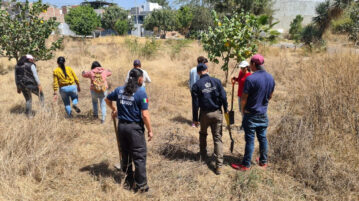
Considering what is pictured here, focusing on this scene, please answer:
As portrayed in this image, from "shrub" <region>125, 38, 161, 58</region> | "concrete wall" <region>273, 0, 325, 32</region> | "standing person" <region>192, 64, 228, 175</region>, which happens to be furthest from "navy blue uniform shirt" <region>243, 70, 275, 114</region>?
"concrete wall" <region>273, 0, 325, 32</region>

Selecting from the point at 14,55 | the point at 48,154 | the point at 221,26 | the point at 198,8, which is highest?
the point at 198,8

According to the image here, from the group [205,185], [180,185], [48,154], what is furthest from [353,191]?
[48,154]

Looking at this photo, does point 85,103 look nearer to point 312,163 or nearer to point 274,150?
point 274,150

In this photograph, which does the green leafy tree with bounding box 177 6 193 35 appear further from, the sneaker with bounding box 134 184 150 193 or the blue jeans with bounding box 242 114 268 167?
the sneaker with bounding box 134 184 150 193

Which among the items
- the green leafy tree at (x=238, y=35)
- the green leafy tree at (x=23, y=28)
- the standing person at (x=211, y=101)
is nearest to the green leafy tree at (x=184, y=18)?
the green leafy tree at (x=23, y=28)

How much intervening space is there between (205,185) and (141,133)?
122 cm

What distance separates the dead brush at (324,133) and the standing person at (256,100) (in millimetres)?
556

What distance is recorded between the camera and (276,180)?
3.45 metres

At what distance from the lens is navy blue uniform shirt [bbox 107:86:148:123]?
2.89m

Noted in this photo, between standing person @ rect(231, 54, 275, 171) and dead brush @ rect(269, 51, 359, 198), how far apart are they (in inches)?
21.9

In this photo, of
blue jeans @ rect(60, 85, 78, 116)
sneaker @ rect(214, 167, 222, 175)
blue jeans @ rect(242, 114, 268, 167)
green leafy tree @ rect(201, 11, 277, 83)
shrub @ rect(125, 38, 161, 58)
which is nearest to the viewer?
blue jeans @ rect(242, 114, 268, 167)

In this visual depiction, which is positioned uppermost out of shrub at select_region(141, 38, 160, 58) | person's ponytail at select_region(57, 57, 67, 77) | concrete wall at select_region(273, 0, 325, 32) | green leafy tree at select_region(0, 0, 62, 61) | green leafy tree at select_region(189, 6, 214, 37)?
concrete wall at select_region(273, 0, 325, 32)

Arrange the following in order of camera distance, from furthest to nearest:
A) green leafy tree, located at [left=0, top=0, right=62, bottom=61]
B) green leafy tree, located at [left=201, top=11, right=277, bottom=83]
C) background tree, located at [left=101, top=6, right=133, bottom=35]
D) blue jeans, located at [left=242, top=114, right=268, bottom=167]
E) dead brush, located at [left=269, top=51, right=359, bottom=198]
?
background tree, located at [left=101, top=6, right=133, bottom=35], green leafy tree, located at [left=0, top=0, right=62, bottom=61], green leafy tree, located at [left=201, top=11, right=277, bottom=83], blue jeans, located at [left=242, top=114, right=268, bottom=167], dead brush, located at [left=269, top=51, right=359, bottom=198]

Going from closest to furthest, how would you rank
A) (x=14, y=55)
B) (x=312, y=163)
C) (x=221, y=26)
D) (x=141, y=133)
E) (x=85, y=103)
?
(x=141, y=133), (x=312, y=163), (x=85, y=103), (x=221, y=26), (x=14, y=55)
